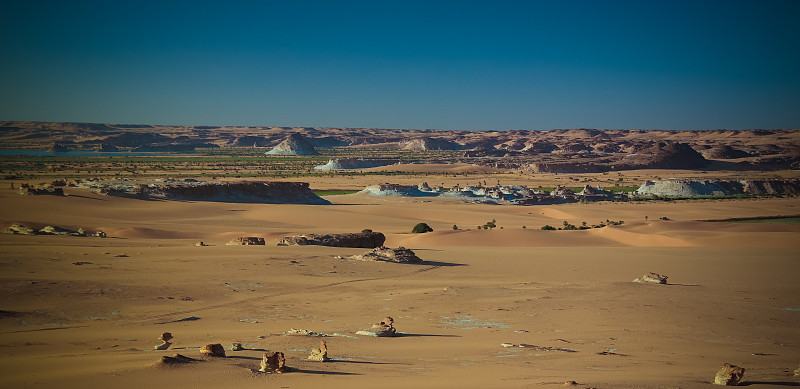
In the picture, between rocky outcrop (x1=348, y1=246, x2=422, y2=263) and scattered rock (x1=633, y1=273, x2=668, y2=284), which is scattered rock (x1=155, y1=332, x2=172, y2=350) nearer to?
rocky outcrop (x1=348, y1=246, x2=422, y2=263)

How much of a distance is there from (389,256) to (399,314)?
7412mm

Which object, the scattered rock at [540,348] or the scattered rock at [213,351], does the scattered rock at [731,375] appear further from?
the scattered rock at [213,351]

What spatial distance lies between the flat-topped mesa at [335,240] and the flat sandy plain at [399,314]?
6.08 ft

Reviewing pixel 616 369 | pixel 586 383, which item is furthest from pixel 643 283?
pixel 586 383

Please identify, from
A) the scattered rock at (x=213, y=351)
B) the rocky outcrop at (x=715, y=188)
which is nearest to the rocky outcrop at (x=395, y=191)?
the rocky outcrop at (x=715, y=188)

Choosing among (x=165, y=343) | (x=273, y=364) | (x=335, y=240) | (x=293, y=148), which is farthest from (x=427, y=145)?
(x=273, y=364)

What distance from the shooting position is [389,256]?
19141 mm

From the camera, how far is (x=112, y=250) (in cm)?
1666

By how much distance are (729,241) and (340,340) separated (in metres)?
27.4

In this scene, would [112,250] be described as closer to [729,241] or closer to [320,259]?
[320,259]

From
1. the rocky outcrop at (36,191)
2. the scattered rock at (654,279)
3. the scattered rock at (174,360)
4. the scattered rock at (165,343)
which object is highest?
the scattered rock at (174,360)

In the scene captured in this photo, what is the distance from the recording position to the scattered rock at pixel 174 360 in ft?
21.5

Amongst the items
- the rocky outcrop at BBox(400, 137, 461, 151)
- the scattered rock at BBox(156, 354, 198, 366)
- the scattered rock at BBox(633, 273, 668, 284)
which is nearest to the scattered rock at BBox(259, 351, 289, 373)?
the scattered rock at BBox(156, 354, 198, 366)

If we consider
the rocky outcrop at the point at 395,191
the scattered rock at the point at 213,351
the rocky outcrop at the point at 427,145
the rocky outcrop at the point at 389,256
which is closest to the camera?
the scattered rock at the point at 213,351
